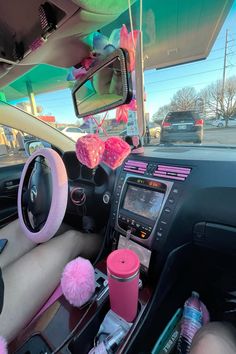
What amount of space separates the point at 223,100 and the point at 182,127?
0.45m

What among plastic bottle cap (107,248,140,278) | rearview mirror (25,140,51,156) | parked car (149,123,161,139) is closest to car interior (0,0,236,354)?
plastic bottle cap (107,248,140,278)

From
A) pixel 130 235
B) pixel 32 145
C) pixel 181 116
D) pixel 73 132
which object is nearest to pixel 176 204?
pixel 130 235

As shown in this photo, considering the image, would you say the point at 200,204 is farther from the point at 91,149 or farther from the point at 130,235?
the point at 91,149

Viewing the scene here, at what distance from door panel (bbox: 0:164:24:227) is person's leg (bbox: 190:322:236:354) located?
4.55 ft

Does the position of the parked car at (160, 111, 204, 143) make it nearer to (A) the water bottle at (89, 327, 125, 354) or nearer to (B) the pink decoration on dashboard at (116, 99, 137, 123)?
(B) the pink decoration on dashboard at (116, 99, 137, 123)

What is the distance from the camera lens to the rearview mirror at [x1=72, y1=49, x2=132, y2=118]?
34.9 inches

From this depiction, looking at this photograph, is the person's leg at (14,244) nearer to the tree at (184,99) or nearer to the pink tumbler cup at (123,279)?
the pink tumbler cup at (123,279)

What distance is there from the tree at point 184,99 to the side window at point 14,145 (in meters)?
1.02

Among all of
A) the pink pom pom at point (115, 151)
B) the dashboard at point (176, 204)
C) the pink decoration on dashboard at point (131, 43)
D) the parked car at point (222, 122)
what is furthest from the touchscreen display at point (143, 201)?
the parked car at point (222, 122)

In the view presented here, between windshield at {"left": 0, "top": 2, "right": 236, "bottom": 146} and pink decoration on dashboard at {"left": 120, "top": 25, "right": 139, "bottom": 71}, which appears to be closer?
pink decoration on dashboard at {"left": 120, "top": 25, "right": 139, "bottom": 71}

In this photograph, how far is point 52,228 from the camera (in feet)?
2.96

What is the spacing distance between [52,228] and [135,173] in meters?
0.47

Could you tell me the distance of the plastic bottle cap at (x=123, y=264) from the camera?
551 mm

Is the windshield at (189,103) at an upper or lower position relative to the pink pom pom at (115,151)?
upper
